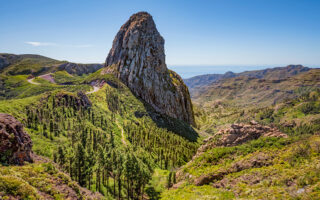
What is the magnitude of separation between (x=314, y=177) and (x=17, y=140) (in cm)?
4376

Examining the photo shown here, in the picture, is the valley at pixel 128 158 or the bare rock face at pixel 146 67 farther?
the bare rock face at pixel 146 67

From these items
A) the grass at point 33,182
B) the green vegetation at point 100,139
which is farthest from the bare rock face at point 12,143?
the green vegetation at point 100,139

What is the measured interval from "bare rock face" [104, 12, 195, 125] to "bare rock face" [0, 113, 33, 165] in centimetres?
11377

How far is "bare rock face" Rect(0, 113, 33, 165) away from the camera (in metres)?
22.5

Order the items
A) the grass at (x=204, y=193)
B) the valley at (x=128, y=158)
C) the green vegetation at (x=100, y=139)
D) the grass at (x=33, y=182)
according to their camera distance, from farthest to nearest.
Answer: the green vegetation at (x=100, y=139) → the grass at (x=204, y=193) → the valley at (x=128, y=158) → the grass at (x=33, y=182)

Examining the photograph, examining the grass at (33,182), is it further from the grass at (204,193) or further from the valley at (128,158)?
the grass at (204,193)

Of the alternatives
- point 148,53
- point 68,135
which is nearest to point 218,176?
point 68,135

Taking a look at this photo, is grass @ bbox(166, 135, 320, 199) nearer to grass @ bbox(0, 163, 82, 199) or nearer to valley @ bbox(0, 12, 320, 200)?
valley @ bbox(0, 12, 320, 200)

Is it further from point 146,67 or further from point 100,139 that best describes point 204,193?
point 146,67

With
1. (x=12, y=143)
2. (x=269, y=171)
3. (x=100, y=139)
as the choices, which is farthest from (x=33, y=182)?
(x=100, y=139)

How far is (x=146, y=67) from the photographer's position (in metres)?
145

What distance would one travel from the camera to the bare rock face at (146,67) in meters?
142

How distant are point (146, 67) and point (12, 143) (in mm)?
126887

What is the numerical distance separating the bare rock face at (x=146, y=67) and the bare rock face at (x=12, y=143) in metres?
114
